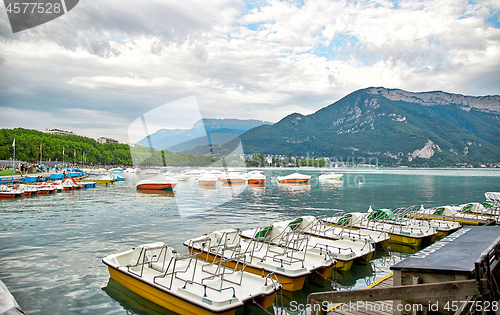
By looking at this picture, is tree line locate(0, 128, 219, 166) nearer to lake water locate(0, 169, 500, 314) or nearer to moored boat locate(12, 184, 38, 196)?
moored boat locate(12, 184, 38, 196)

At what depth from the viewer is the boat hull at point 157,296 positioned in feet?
28.8

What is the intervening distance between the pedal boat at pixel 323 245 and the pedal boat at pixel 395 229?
3.34 metres

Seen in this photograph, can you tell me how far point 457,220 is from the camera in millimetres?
22875

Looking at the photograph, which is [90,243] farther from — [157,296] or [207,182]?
[207,182]

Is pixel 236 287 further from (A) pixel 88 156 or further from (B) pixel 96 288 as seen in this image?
(A) pixel 88 156

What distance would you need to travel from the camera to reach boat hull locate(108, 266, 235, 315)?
8793 mm

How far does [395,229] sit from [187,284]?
50.5ft

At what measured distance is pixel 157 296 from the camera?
32.5ft

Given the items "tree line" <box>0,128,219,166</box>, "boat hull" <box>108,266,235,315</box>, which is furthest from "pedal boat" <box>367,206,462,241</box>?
"tree line" <box>0,128,219,166</box>

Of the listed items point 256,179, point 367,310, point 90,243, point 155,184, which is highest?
point 155,184

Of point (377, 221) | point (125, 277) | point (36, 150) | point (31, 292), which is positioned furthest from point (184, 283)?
point (36, 150)

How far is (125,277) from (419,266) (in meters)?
10.1

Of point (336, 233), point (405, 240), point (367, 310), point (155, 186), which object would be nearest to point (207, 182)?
point (155, 186)

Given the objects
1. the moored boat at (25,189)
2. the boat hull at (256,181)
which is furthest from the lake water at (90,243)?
the boat hull at (256,181)
